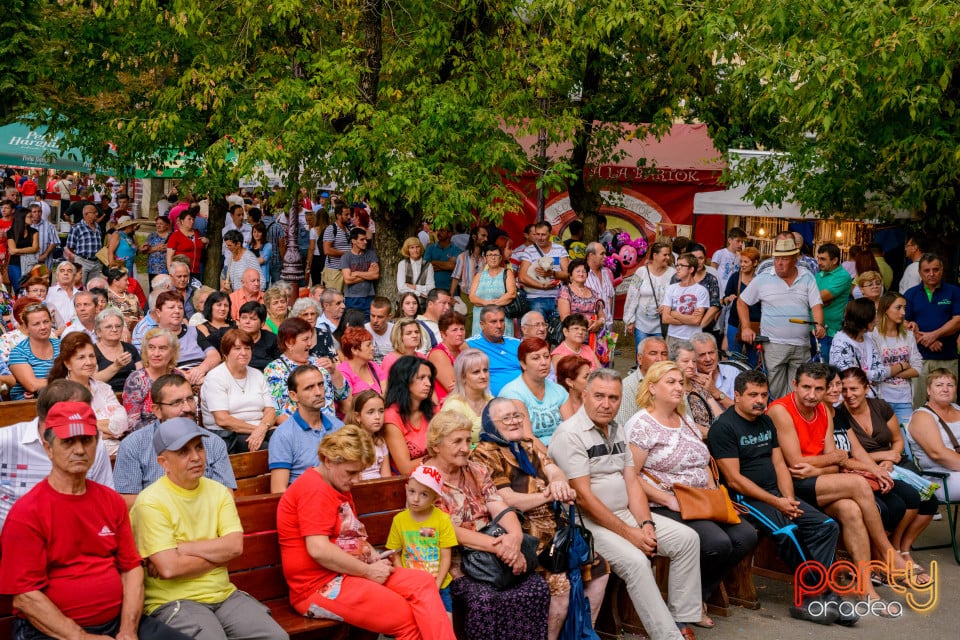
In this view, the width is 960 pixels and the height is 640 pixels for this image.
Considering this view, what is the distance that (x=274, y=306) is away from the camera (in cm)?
1028

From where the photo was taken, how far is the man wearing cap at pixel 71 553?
4605mm

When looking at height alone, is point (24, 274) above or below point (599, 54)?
below

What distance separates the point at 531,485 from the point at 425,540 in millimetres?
867

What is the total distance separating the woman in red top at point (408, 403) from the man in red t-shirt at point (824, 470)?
107 inches

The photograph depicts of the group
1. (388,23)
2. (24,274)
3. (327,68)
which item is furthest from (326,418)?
(24,274)

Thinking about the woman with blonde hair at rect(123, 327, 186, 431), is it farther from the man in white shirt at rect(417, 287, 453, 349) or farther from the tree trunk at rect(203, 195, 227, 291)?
the tree trunk at rect(203, 195, 227, 291)

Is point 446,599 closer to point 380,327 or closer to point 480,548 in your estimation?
point 480,548

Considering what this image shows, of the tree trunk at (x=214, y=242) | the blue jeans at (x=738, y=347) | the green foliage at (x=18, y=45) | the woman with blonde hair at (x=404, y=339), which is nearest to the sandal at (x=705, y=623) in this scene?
the woman with blonde hair at (x=404, y=339)

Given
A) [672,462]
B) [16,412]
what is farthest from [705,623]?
[16,412]

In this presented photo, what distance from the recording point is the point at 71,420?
15.5 ft

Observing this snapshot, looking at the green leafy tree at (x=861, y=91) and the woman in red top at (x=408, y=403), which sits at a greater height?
the green leafy tree at (x=861, y=91)

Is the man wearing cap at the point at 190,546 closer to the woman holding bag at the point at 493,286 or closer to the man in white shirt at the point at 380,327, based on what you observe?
the man in white shirt at the point at 380,327

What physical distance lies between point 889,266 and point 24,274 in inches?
524

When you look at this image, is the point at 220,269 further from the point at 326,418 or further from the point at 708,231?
the point at 326,418
